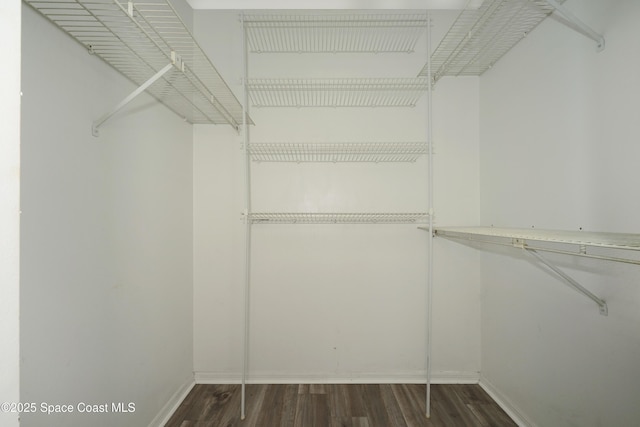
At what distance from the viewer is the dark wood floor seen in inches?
59.4

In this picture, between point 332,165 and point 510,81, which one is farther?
point 332,165

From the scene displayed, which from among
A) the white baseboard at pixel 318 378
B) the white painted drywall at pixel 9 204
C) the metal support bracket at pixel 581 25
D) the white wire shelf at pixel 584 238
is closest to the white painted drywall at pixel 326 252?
the white baseboard at pixel 318 378

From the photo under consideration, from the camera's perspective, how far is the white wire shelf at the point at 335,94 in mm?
1773

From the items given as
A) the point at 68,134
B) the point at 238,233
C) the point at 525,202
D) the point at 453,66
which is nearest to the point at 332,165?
the point at 238,233

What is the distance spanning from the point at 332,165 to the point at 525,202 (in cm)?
123

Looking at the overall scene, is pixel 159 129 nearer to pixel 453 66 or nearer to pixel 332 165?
pixel 332 165

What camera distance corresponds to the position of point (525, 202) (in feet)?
4.87

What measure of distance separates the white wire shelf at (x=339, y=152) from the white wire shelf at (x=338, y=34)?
70cm

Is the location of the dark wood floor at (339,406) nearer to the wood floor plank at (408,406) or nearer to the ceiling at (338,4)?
the wood floor plank at (408,406)

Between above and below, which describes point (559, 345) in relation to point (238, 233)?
below

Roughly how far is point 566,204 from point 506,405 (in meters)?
1.33

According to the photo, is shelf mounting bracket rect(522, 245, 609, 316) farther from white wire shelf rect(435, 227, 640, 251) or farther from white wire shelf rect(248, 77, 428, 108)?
white wire shelf rect(248, 77, 428, 108)

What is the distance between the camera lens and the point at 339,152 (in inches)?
72.0

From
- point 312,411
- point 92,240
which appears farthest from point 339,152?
point 312,411
